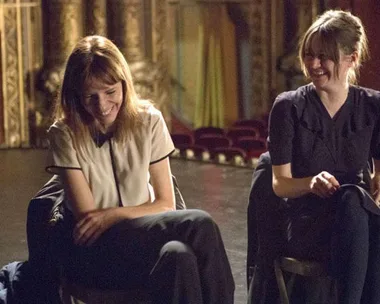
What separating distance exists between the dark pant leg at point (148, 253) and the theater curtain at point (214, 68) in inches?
292

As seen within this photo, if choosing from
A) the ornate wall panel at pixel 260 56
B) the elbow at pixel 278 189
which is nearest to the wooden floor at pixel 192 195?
the elbow at pixel 278 189

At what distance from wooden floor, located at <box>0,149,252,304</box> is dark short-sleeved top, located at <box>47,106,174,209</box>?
1153mm

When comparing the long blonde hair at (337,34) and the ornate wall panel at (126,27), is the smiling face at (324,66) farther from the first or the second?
the ornate wall panel at (126,27)

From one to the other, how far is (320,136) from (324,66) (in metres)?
0.20

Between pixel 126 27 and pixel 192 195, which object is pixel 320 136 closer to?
pixel 192 195

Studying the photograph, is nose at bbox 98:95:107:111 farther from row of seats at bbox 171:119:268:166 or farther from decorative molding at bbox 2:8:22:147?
decorative molding at bbox 2:8:22:147

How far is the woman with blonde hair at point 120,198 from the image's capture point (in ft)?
7.42

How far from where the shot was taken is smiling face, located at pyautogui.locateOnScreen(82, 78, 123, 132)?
2398mm

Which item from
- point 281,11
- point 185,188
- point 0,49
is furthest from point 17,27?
point 185,188

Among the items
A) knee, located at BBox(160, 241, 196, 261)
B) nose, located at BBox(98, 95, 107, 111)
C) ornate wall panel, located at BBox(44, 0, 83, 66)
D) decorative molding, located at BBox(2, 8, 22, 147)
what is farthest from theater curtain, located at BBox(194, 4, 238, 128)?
knee, located at BBox(160, 241, 196, 261)

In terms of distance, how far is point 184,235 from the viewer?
2285mm

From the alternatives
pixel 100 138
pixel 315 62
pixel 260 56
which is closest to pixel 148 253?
pixel 100 138

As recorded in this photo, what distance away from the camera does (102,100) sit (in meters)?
2.41

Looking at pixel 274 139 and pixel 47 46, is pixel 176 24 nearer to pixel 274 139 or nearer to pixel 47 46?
pixel 47 46
